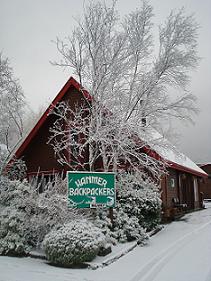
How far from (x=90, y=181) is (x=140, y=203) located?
2718 mm

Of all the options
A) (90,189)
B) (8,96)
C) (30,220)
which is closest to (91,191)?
(90,189)

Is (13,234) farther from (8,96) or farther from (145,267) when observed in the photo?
(8,96)

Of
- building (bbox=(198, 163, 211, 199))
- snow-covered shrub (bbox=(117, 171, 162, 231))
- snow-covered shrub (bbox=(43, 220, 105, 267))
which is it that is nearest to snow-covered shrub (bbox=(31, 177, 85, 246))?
snow-covered shrub (bbox=(43, 220, 105, 267))

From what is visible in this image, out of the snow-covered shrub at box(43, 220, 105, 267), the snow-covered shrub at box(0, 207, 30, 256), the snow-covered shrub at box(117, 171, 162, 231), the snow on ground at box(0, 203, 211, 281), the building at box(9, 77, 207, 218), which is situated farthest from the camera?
the building at box(9, 77, 207, 218)

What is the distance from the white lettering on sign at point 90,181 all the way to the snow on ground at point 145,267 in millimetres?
2467

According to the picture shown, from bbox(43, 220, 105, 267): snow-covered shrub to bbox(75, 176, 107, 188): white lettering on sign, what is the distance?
1.82 meters

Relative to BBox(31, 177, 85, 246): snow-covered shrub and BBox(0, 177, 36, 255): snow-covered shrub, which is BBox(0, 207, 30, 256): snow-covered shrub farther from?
BBox(31, 177, 85, 246): snow-covered shrub

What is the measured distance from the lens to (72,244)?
29.1ft

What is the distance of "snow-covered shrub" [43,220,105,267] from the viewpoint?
28.8 feet

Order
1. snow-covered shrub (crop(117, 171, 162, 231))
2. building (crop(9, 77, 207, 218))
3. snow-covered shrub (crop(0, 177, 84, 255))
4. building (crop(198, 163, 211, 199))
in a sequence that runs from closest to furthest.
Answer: snow-covered shrub (crop(0, 177, 84, 255)) < snow-covered shrub (crop(117, 171, 162, 231)) < building (crop(9, 77, 207, 218)) < building (crop(198, 163, 211, 199))

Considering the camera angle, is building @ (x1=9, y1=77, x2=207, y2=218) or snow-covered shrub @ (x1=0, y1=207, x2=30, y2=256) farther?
building @ (x1=9, y1=77, x2=207, y2=218)

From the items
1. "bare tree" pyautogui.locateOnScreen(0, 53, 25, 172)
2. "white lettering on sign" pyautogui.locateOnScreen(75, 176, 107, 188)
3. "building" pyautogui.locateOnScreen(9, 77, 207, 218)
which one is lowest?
"white lettering on sign" pyautogui.locateOnScreen(75, 176, 107, 188)

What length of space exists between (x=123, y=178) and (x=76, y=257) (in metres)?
5.61

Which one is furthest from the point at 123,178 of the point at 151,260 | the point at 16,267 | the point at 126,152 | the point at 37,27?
the point at 37,27
